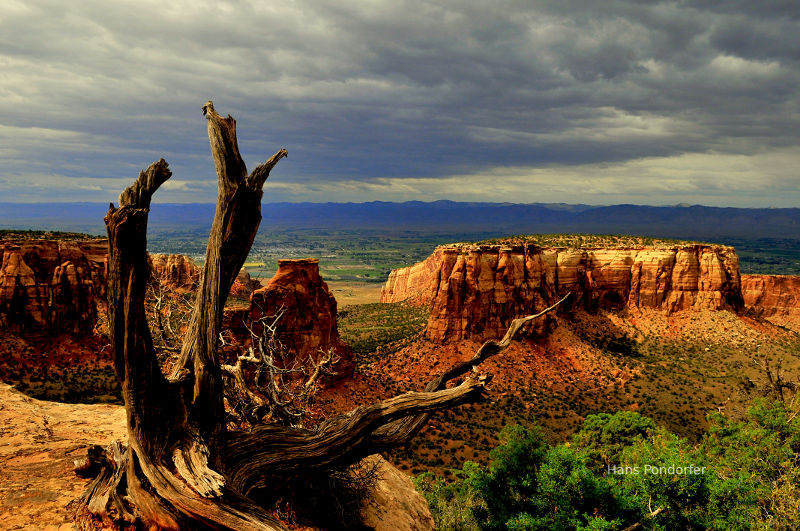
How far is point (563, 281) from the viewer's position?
60.2 metres

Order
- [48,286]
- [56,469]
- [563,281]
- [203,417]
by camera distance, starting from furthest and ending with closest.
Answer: [563,281] → [48,286] → [56,469] → [203,417]

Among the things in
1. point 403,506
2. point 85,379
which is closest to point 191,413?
point 403,506

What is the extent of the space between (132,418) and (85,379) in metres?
31.0

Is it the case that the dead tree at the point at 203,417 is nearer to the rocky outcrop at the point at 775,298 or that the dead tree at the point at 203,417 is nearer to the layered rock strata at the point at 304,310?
the layered rock strata at the point at 304,310

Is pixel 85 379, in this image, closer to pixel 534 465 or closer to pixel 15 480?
pixel 15 480

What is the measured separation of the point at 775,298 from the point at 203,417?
116 meters

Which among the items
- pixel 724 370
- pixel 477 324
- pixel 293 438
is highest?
pixel 293 438

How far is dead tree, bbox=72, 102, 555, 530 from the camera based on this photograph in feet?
21.5

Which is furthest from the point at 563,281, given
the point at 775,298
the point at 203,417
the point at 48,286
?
the point at 775,298

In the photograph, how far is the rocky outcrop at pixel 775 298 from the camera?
8881 centimetres

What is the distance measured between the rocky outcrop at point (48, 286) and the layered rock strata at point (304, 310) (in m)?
16.5

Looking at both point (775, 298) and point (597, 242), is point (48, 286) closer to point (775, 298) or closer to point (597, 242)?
point (597, 242)

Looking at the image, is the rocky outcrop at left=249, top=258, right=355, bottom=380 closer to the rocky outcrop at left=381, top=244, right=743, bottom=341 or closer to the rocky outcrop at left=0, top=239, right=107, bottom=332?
the rocky outcrop at left=0, top=239, right=107, bottom=332

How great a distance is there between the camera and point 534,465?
16594 mm
